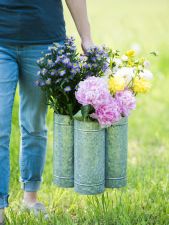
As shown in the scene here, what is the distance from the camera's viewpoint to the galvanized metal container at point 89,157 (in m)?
3.10

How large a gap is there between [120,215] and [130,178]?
83cm

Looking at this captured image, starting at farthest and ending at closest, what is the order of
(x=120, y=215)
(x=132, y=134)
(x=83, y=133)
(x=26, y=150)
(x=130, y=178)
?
(x=132, y=134), (x=130, y=178), (x=26, y=150), (x=120, y=215), (x=83, y=133)

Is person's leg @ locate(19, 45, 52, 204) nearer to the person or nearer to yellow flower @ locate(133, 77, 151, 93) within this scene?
the person

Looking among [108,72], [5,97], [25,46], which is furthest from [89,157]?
[25,46]

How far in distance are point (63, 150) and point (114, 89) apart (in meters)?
0.42

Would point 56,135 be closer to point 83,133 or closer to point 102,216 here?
point 83,133

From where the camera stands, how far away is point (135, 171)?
437 cm

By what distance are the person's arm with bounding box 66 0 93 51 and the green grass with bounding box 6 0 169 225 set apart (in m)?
0.82

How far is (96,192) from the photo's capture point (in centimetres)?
318

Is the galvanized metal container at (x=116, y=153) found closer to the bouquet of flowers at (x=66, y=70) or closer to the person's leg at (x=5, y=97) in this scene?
the bouquet of flowers at (x=66, y=70)

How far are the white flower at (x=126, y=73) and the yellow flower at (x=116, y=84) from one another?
3 cm

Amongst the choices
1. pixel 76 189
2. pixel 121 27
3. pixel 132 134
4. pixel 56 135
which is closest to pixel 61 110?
pixel 56 135

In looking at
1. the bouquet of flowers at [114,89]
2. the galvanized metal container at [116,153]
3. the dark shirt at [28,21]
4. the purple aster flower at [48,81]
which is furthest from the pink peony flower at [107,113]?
the dark shirt at [28,21]

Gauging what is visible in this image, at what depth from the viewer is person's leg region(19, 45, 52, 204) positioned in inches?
131
